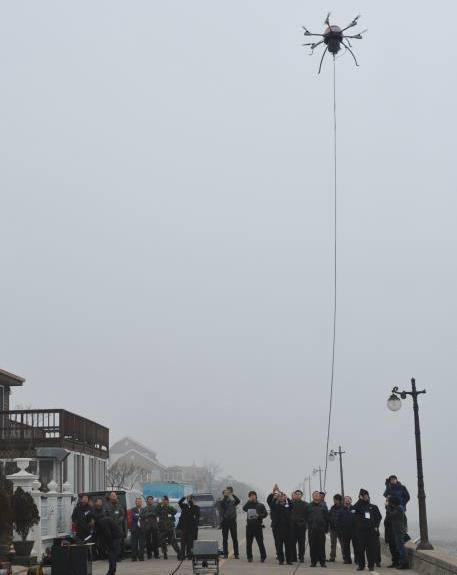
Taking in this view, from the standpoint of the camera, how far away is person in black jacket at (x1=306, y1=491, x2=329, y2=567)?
2322 centimetres

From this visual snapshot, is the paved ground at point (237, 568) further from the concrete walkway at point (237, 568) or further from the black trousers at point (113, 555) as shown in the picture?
the black trousers at point (113, 555)

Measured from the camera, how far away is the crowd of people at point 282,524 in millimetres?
22250

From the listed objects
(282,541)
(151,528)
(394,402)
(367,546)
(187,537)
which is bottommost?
(367,546)

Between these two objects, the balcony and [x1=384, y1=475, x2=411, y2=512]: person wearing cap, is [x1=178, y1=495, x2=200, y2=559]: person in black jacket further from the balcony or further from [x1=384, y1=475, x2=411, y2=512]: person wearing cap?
the balcony

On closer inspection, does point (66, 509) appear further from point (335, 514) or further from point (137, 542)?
point (335, 514)

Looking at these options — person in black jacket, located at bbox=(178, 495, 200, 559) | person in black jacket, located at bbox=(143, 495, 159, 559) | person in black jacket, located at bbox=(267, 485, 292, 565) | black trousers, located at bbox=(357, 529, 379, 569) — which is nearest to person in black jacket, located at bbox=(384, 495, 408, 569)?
black trousers, located at bbox=(357, 529, 379, 569)

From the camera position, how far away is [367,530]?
22.5 meters

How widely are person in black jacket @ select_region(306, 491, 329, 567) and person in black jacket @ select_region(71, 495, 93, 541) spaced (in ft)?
16.9

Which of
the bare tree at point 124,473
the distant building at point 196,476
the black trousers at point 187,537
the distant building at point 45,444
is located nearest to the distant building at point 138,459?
the bare tree at point 124,473

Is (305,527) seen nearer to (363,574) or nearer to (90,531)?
(363,574)

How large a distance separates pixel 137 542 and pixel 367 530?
643cm

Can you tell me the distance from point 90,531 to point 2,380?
1858 cm

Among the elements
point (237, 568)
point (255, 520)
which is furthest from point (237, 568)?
point (255, 520)

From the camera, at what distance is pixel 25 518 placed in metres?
23.0
